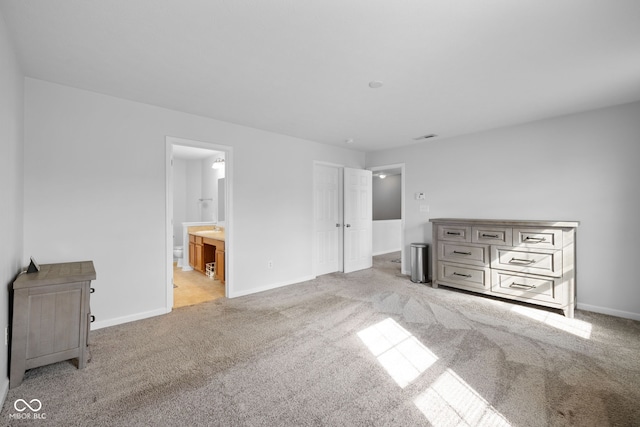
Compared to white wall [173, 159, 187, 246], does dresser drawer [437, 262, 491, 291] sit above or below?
below

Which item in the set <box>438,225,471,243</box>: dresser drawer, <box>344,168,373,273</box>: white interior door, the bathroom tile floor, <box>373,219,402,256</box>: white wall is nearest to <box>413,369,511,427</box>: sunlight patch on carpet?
<box>438,225,471,243</box>: dresser drawer

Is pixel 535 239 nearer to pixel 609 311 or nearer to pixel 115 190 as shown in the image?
pixel 609 311

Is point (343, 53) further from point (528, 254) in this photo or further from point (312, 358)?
point (528, 254)

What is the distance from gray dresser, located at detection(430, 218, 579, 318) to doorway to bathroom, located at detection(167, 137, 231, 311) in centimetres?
331

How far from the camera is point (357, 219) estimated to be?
568 cm

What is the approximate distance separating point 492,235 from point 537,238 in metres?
0.49

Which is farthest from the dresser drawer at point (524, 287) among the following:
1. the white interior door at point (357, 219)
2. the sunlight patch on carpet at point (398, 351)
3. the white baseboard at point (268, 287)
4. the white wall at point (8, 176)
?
the white wall at point (8, 176)

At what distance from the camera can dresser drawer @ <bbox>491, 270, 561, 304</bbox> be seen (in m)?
3.41

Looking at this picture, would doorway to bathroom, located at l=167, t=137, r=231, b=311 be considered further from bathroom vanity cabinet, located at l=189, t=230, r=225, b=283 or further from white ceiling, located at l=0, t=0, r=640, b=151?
white ceiling, located at l=0, t=0, r=640, b=151

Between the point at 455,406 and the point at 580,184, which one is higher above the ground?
the point at 580,184

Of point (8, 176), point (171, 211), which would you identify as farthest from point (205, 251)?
point (8, 176)

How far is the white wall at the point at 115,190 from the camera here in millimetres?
Answer: 2682

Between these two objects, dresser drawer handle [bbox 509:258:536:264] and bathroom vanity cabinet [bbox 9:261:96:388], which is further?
dresser drawer handle [bbox 509:258:536:264]

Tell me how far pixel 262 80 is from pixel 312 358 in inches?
101
